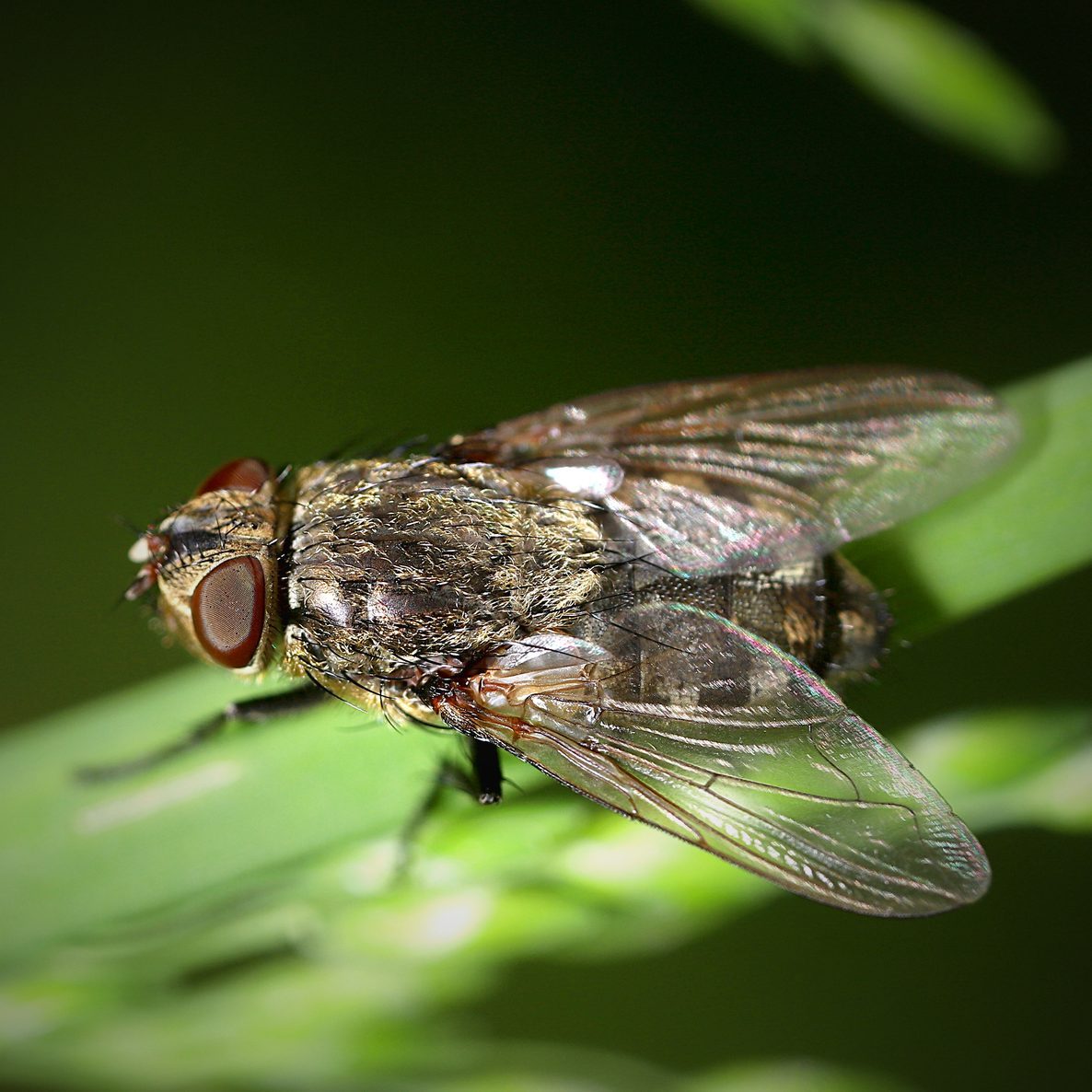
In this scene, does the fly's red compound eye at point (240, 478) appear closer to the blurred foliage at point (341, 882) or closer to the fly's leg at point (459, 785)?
the blurred foliage at point (341, 882)

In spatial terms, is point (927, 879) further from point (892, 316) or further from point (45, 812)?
point (892, 316)

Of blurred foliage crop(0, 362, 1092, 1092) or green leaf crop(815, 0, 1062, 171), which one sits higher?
green leaf crop(815, 0, 1062, 171)

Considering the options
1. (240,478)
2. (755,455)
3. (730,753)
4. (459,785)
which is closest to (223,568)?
(240,478)

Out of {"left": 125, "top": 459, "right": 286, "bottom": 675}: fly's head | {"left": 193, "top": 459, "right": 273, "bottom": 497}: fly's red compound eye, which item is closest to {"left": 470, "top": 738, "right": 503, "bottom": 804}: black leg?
{"left": 125, "top": 459, "right": 286, "bottom": 675}: fly's head

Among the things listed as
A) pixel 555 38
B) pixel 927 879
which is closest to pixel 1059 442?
pixel 927 879

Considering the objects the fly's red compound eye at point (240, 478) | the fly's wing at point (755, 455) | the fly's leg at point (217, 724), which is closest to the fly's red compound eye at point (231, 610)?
the fly's leg at point (217, 724)

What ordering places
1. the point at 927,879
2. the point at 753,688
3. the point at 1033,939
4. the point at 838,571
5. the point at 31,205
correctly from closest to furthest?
the point at 927,879 → the point at 753,688 → the point at 838,571 → the point at 1033,939 → the point at 31,205

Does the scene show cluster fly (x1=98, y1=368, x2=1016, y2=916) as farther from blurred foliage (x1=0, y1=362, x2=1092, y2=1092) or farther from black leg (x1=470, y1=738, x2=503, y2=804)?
blurred foliage (x1=0, y1=362, x2=1092, y2=1092)

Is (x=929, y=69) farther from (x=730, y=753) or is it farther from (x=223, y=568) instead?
(x=223, y=568)
